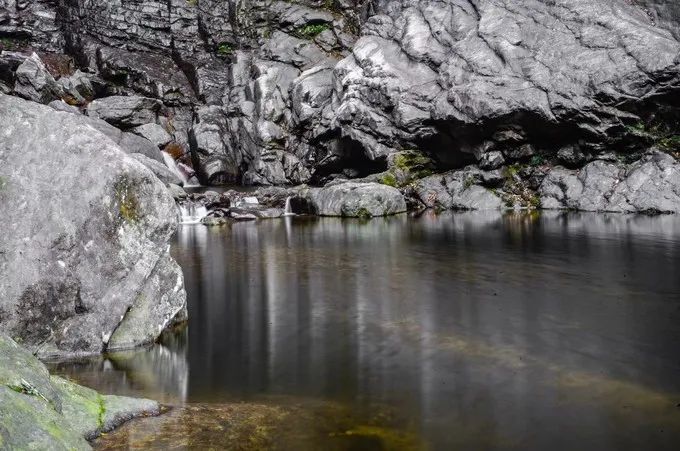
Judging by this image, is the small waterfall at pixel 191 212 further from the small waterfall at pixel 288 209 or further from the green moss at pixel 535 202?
the green moss at pixel 535 202

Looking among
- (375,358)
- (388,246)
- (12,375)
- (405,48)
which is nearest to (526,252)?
(388,246)

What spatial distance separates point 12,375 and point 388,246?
1265 cm

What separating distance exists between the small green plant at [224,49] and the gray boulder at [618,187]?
28.2 m

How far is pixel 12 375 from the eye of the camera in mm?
Answer: 4035

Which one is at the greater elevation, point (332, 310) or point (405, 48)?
point (405, 48)

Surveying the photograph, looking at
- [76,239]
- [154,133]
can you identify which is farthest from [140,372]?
[154,133]

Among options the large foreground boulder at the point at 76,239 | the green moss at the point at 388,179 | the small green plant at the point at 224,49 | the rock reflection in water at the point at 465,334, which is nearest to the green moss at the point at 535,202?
the green moss at the point at 388,179

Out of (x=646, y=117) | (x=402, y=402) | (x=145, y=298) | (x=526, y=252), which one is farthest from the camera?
(x=646, y=117)

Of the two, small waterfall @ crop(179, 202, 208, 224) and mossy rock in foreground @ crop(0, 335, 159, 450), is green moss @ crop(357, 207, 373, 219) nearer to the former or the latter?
small waterfall @ crop(179, 202, 208, 224)

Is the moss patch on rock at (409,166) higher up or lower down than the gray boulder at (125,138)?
lower down

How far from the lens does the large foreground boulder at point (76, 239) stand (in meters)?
7.07

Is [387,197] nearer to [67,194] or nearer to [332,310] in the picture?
[332,310]

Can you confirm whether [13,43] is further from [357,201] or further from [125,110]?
[357,201]

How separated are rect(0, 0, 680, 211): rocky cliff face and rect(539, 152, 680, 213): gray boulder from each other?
0.77 metres
